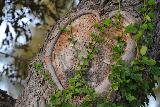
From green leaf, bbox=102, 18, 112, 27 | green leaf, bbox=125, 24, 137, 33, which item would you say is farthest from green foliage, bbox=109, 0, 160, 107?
green leaf, bbox=102, 18, 112, 27

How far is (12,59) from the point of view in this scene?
16.1 feet

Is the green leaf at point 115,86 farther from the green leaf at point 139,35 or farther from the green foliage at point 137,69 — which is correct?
the green leaf at point 139,35

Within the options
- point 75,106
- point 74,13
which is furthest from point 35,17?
point 75,106

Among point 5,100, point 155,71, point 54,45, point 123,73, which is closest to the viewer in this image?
point 123,73

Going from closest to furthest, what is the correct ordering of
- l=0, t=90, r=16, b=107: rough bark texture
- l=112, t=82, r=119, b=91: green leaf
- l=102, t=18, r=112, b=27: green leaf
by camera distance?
l=112, t=82, r=119, b=91: green leaf → l=102, t=18, r=112, b=27: green leaf → l=0, t=90, r=16, b=107: rough bark texture

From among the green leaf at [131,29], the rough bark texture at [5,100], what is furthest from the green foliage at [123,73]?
the rough bark texture at [5,100]

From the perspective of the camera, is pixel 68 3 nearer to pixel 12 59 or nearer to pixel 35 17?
pixel 35 17

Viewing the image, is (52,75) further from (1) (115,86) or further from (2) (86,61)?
(1) (115,86)

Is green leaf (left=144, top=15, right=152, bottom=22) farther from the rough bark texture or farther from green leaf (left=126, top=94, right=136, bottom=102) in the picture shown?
the rough bark texture

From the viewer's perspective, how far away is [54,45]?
2285 mm

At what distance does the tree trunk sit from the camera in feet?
7.25

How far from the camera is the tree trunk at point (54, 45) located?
2.21 meters

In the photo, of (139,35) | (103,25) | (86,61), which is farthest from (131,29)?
(86,61)

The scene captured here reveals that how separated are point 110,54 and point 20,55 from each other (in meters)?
3.01
